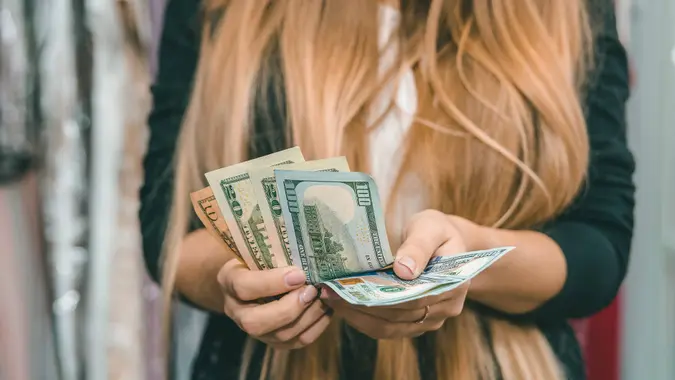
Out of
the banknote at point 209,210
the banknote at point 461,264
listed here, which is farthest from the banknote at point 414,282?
the banknote at point 209,210

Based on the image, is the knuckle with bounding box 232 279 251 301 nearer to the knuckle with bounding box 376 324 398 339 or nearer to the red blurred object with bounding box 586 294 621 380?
the knuckle with bounding box 376 324 398 339

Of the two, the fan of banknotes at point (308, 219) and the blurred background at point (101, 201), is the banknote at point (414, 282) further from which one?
the blurred background at point (101, 201)

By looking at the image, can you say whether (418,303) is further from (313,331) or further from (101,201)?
(101,201)

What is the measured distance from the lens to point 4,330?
2.31 feet

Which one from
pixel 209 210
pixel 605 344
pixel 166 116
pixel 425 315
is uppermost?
pixel 166 116

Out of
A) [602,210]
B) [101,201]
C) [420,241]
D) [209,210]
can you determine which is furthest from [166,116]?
[602,210]

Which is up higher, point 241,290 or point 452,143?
point 452,143

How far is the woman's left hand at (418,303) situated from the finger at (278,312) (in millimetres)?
17

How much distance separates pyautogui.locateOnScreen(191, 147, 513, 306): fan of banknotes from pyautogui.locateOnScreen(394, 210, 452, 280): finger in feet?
0.04

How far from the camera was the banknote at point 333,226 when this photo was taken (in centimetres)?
51

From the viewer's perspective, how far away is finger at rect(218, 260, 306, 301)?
51 centimetres

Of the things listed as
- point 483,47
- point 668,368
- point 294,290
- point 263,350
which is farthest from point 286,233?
point 668,368

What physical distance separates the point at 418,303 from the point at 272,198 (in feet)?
0.50

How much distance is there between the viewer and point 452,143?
672 millimetres
